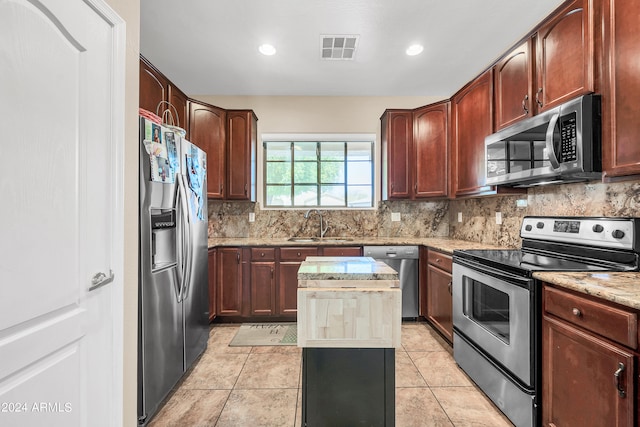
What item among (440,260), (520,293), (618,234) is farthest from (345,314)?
(440,260)

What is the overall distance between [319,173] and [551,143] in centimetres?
264

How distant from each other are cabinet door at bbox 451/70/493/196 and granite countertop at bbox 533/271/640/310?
1189mm

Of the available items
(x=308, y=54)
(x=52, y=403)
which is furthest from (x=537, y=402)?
(x=308, y=54)

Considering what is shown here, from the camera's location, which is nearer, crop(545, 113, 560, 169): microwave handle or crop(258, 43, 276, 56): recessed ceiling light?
crop(545, 113, 560, 169): microwave handle

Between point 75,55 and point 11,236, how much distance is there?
2.18 feet

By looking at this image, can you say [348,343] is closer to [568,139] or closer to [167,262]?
[167,262]

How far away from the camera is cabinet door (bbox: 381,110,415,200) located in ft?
11.4

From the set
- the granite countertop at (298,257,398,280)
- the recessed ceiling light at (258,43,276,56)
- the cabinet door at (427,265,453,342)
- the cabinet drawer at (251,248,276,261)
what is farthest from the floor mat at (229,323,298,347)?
the recessed ceiling light at (258,43,276,56)

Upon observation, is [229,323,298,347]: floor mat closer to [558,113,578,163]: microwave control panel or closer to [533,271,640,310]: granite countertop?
[533,271,640,310]: granite countertop

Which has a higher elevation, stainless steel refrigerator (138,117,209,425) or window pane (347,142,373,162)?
window pane (347,142,373,162)

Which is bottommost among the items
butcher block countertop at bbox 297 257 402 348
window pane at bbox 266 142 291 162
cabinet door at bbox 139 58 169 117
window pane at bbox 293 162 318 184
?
butcher block countertop at bbox 297 257 402 348

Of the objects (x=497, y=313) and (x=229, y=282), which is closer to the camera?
(x=497, y=313)

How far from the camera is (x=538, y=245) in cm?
212

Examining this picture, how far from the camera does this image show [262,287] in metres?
3.21
